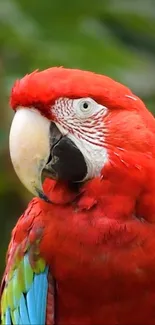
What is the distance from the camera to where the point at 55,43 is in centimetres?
219

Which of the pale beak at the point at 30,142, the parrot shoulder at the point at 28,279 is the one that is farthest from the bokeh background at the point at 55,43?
the pale beak at the point at 30,142

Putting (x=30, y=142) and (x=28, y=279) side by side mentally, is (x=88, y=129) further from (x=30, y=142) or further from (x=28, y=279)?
(x=28, y=279)

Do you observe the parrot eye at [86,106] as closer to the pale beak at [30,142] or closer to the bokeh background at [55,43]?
the pale beak at [30,142]

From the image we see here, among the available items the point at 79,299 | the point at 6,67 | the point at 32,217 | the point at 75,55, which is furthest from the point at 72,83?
the point at 6,67

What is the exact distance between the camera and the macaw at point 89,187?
59.4 inches

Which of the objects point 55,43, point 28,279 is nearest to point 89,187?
point 28,279

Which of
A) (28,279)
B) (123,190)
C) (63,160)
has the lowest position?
(28,279)

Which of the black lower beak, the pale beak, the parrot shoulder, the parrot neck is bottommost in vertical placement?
the parrot shoulder

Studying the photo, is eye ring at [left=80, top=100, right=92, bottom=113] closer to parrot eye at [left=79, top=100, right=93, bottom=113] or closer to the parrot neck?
parrot eye at [left=79, top=100, right=93, bottom=113]

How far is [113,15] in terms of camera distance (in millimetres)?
2334

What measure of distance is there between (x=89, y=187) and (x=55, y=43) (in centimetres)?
73

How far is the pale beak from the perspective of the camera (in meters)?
1.49

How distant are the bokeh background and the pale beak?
0.61 metres

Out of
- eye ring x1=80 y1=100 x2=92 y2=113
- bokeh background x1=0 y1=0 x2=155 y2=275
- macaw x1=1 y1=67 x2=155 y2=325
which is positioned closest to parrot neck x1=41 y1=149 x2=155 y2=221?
macaw x1=1 y1=67 x2=155 y2=325
